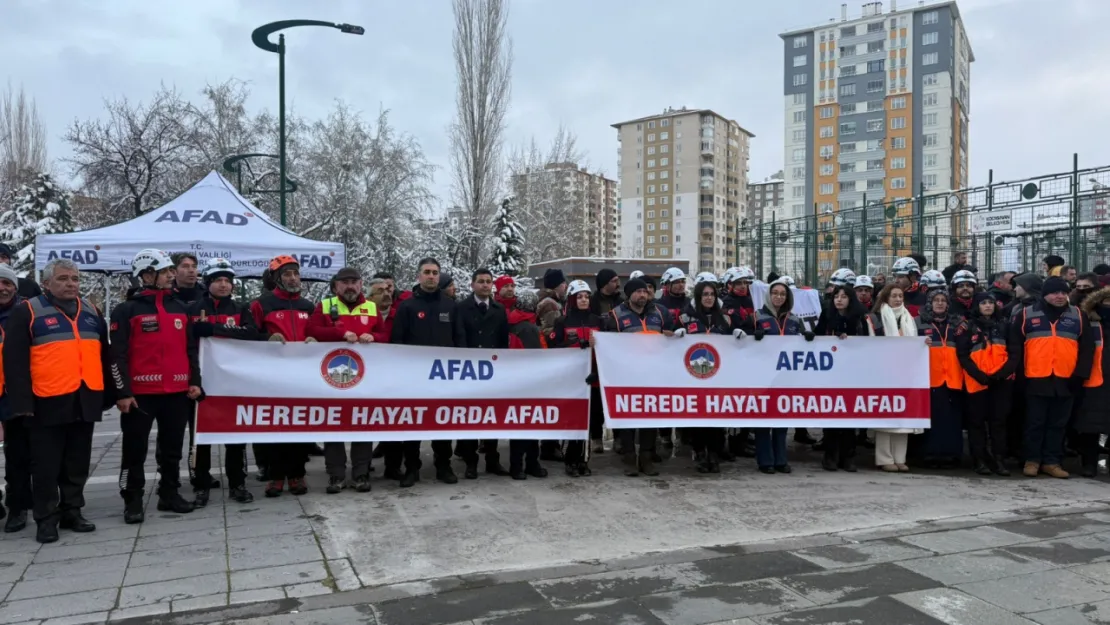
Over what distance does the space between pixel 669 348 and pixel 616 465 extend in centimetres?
145

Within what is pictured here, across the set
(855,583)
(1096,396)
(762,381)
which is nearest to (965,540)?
(855,583)

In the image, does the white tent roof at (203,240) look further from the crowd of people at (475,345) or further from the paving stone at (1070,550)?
the paving stone at (1070,550)

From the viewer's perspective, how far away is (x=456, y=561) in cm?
504

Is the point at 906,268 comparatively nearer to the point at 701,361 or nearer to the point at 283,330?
the point at 701,361

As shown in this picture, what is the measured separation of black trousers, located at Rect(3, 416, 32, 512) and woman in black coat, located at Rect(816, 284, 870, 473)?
7000mm

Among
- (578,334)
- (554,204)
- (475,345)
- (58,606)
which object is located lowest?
(58,606)

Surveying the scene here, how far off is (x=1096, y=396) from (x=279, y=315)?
302 inches

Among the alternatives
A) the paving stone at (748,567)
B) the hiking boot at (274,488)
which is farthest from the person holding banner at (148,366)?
the paving stone at (748,567)

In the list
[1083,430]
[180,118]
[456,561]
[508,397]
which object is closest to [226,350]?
[508,397]

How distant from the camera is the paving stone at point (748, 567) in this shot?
4664 mm

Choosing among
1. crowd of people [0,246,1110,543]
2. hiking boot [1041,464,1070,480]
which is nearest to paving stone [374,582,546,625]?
crowd of people [0,246,1110,543]

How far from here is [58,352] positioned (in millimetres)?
5562

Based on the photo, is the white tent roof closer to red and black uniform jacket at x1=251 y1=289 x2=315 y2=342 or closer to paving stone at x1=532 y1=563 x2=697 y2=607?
red and black uniform jacket at x1=251 y1=289 x2=315 y2=342

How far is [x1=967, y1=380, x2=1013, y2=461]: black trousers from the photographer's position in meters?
7.70
